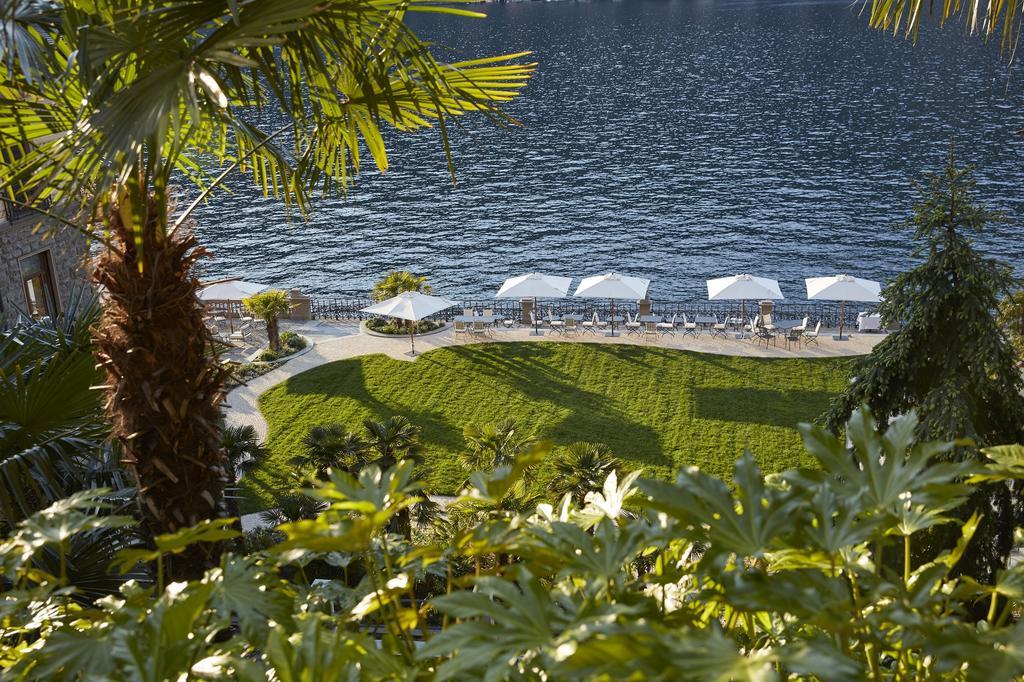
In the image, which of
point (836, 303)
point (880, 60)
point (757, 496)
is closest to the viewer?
point (757, 496)

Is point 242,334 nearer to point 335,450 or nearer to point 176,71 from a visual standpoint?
point 335,450

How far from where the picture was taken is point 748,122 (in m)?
87.5

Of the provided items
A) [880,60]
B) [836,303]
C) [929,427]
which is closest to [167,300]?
[929,427]

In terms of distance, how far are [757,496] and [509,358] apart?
27.8 meters

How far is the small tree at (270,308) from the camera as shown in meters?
30.8

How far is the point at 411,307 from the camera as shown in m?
30.9

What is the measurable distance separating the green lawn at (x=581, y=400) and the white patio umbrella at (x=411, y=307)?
1311 millimetres

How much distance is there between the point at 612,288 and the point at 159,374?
28889 millimetres

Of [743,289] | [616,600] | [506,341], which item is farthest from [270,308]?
[616,600]

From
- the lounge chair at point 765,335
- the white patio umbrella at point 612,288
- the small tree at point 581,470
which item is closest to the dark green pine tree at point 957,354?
the small tree at point 581,470

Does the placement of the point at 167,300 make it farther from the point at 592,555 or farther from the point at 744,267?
the point at 744,267

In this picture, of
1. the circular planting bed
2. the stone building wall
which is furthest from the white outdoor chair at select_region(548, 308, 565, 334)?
the stone building wall

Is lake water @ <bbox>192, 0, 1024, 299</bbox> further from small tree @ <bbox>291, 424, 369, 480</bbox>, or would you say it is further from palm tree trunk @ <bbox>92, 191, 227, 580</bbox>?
palm tree trunk @ <bbox>92, 191, 227, 580</bbox>

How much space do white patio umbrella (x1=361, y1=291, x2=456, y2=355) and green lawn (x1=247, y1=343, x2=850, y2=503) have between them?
1.31 meters
